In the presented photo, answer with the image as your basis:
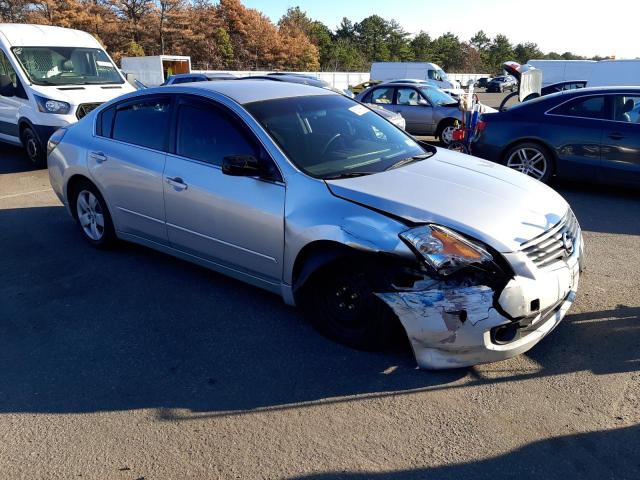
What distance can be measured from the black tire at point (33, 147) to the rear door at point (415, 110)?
7.91 metres

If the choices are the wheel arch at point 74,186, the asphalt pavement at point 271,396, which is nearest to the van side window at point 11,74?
the wheel arch at point 74,186

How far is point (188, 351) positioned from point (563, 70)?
34.5 m

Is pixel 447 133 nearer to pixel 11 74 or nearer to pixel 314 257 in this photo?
pixel 11 74

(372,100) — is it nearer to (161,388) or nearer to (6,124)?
(6,124)

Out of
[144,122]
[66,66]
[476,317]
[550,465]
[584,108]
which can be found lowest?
[550,465]

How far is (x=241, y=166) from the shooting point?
3.67 metres

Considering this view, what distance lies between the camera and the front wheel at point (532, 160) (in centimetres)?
759

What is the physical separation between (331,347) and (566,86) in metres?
17.0

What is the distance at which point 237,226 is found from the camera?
385 cm

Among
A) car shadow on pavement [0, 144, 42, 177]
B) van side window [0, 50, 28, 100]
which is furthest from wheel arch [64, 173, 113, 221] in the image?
van side window [0, 50, 28, 100]

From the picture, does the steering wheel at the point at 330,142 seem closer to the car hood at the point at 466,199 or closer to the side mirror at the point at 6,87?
the car hood at the point at 466,199

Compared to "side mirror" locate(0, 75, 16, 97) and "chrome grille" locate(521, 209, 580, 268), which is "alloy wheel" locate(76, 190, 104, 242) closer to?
"chrome grille" locate(521, 209, 580, 268)

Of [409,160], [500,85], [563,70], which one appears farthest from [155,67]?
[409,160]

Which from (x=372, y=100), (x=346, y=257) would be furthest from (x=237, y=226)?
(x=372, y=100)
